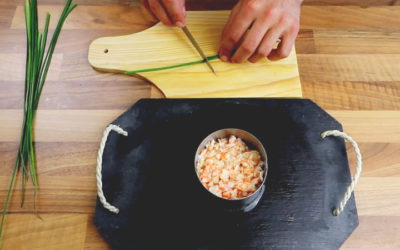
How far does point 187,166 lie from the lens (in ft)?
3.26

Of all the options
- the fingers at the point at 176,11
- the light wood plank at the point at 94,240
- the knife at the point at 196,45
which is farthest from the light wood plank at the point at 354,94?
the light wood plank at the point at 94,240

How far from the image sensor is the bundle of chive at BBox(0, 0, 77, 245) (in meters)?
1.02

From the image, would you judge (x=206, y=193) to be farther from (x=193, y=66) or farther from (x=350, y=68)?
(x=350, y=68)

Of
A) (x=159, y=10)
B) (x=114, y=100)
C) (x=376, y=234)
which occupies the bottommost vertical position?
(x=376, y=234)

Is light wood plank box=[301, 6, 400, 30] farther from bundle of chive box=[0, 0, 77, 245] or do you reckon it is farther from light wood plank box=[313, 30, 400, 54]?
→ bundle of chive box=[0, 0, 77, 245]

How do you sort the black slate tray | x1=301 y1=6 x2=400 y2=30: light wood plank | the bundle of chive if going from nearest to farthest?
the black slate tray < the bundle of chive < x1=301 y1=6 x2=400 y2=30: light wood plank

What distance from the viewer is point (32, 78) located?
1135mm

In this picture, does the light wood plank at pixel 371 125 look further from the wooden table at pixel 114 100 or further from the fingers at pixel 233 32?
the fingers at pixel 233 32

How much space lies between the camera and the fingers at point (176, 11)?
1.07 m

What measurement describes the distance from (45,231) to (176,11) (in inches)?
30.5

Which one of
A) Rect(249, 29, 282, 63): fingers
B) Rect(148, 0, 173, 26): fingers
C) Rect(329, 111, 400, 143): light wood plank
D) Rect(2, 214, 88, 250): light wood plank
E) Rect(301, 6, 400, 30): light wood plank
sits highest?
Rect(148, 0, 173, 26): fingers

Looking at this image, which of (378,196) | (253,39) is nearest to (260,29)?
(253,39)

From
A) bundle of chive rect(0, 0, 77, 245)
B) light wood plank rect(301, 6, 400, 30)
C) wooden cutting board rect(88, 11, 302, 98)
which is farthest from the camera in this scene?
light wood plank rect(301, 6, 400, 30)

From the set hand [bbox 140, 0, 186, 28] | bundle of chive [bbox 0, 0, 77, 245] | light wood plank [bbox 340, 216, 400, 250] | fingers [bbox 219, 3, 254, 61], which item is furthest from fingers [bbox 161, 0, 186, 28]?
light wood plank [bbox 340, 216, 400, 250]
